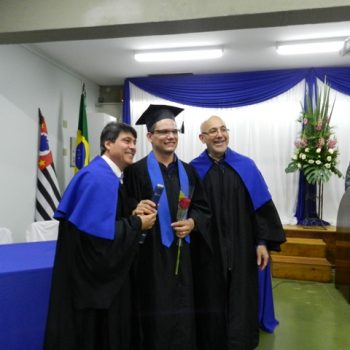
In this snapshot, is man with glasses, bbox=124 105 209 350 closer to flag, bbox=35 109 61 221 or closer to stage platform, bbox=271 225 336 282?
stage platform, bbox=271 225 336 282

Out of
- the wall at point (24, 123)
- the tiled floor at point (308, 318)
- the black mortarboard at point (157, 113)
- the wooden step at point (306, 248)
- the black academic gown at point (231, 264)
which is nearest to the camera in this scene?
the black mortarboard at point (157, 113)

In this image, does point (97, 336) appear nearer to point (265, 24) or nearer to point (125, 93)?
point (265, 24)

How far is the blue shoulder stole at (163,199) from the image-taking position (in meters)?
1.96

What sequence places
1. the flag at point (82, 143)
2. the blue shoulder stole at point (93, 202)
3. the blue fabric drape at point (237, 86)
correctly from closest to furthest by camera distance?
the blue shoulder stole at point (93, 202)
the flag at point (82, 143)
the blue fabric drape at point (237, 86)

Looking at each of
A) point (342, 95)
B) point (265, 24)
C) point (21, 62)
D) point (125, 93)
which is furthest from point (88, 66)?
point (342, 95)

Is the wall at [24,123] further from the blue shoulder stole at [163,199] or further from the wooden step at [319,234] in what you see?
the wooden step at [319,234]

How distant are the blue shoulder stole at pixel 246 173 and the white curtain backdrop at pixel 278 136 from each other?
3127 millimetres

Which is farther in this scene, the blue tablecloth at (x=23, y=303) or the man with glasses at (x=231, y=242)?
the man with glasses at (x=231, y=242)

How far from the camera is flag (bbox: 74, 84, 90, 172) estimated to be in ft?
16.8

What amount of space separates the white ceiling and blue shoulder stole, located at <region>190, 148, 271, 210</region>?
222 centimetres

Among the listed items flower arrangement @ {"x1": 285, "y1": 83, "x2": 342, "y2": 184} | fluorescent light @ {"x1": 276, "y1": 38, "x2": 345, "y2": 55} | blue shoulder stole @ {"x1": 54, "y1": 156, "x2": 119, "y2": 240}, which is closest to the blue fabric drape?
flower arrangement @ {"x1": 285, "y1": 83, "x2": 342, "y2": 184}

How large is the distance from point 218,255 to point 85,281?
0.93 metres

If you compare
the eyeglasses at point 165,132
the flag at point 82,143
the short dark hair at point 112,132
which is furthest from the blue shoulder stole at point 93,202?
the flag at point 82,143

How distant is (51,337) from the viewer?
175 cm
